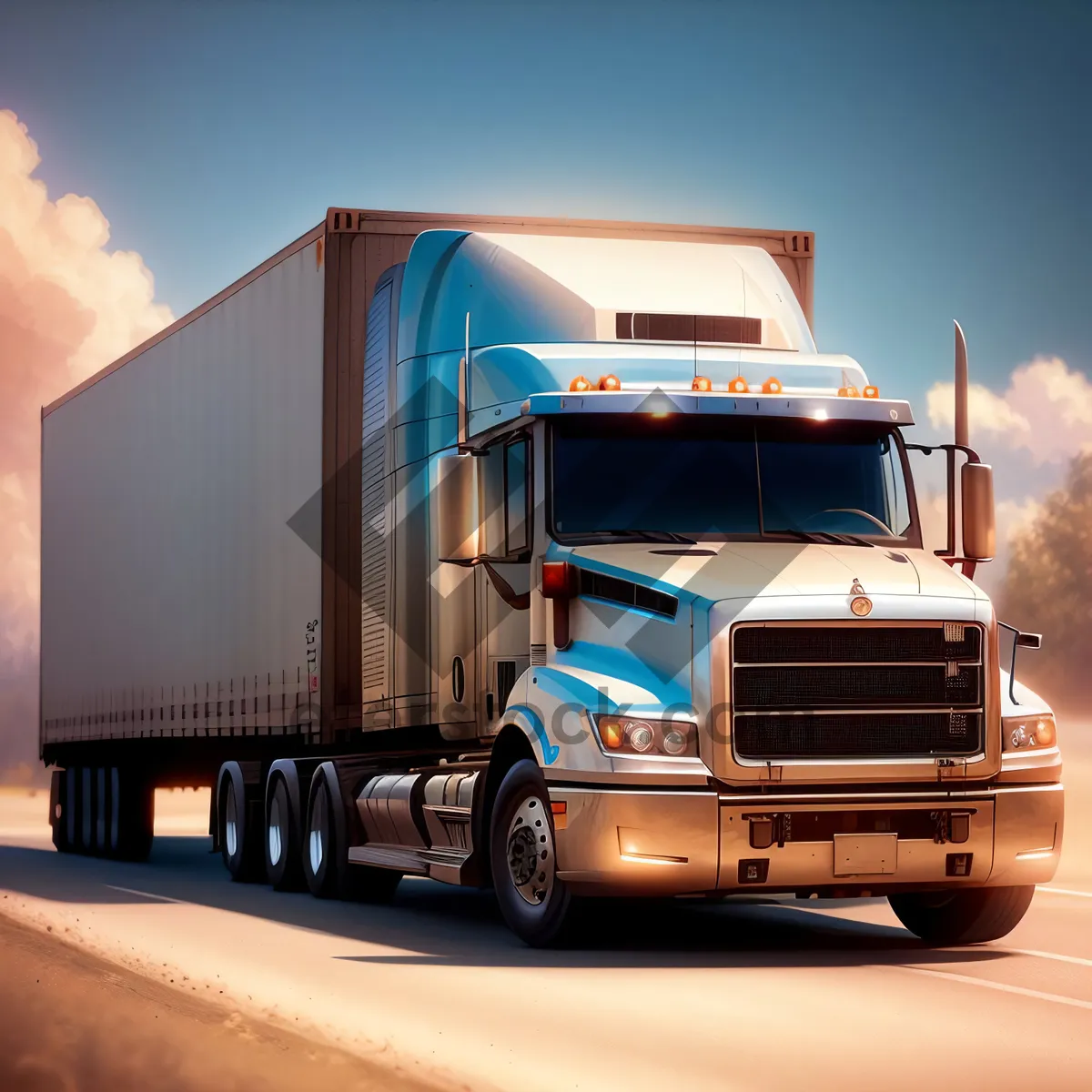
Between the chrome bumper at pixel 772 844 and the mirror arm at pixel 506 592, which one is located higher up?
the mirror arm at pixel 506 592

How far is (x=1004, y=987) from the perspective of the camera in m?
11.1

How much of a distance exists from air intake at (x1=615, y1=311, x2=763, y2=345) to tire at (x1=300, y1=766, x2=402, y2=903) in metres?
5.12

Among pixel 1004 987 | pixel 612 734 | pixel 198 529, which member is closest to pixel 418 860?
pixel 612 734

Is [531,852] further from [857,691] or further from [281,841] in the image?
[281,841]

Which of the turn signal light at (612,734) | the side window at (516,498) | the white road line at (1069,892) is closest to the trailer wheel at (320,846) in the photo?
the side window at (516,498)

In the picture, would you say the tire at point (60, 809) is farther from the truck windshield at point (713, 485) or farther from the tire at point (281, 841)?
the truck windshield at point (713, 485)

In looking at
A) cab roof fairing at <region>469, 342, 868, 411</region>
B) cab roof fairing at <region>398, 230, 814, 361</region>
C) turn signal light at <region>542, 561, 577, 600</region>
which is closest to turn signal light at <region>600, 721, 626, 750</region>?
turn signal light at <region>542, 561, 577, 600</region>

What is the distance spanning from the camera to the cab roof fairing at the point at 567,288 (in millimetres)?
14570

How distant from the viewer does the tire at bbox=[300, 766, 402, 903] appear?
57.1 ft

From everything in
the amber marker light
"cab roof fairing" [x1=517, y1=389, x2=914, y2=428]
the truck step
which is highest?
"cab roof fairing" [x1=517, y1=389, x2=914, y2=428]

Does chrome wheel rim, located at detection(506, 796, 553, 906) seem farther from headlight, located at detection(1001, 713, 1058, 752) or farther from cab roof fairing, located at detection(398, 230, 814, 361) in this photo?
cab roof fairing, located at detection(398, 230, 814, 361)

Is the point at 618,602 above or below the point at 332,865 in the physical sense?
above

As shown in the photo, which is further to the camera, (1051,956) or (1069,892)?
(1069,892)

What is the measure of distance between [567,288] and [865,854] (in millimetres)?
4748
